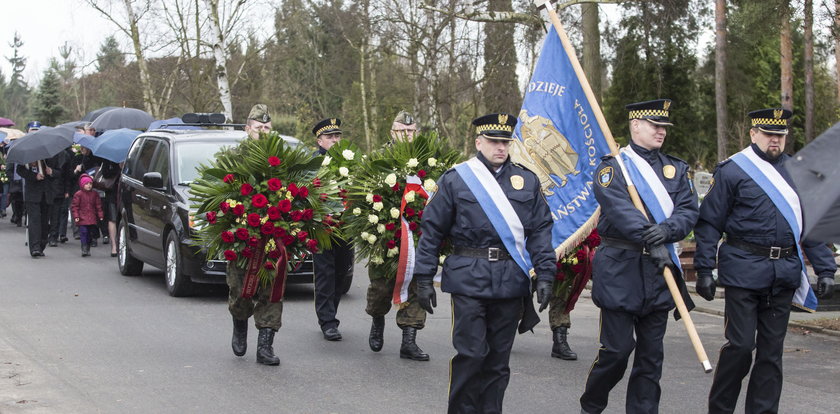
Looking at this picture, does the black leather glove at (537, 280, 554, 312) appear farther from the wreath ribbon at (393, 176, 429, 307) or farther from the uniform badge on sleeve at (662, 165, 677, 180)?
the wreath ribbon at (393, 176, 429, 307)

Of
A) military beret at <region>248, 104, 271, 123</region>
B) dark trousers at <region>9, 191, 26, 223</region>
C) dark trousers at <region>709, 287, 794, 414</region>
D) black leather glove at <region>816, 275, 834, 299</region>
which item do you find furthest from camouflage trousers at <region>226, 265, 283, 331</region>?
dark trousers at <region>9, 191, 26, 223</region>

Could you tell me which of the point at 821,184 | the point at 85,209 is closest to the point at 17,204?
the point at 85,209

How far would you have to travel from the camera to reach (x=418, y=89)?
112 feet

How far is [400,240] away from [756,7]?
5.93m

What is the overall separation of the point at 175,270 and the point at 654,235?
293 inches

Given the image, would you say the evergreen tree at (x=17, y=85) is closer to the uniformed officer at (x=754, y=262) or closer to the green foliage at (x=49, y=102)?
the green foliage at (x=49, y=102)

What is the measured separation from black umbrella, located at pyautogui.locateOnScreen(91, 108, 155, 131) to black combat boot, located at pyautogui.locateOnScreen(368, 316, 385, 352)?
1246 cm

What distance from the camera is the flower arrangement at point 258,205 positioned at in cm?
832

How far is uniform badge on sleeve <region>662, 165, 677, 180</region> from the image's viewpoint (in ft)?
20.8

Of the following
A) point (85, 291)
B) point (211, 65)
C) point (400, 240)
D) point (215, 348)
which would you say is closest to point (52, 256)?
point (85, 291)

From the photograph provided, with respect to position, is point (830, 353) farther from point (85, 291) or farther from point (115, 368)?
point (85, 291)

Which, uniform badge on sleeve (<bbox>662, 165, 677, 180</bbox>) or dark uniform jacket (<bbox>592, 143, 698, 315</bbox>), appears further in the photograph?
uniform badge on sleeve (<bbox>662, 165, 677, 180</bbox>)

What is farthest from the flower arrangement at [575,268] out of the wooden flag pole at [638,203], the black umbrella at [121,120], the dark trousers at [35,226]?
the black umbrella at [121,120]

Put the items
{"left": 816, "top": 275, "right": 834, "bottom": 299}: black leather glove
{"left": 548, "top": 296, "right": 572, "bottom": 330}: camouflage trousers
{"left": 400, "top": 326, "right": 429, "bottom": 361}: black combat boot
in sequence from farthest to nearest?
1. {"left": 548, "top": 296, "right": 572, "bottom": 330}: camouflage trousers
2. {"left": 400, "top": 326, "right": 429, "bottom": 361}: black combat boot
3. {"left": 816, "top": 275, "right": 834, "bottom": 299}: black leather glove
